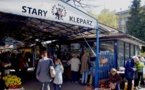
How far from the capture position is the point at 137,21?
38188 mm

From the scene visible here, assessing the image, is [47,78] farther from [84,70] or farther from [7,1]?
[84,70]

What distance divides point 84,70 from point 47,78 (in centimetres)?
409

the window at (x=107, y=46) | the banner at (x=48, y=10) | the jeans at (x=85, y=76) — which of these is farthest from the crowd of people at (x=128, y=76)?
the banner at (x=48, y=10)

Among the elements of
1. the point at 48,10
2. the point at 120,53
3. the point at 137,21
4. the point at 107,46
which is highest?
the point at 137,21

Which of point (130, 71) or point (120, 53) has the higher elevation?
point (120, 53)

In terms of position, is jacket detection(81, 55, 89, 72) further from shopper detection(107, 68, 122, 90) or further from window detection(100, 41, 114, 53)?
shopper detection(107, 68, 122, 90)

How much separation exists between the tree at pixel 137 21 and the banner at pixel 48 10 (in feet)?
100

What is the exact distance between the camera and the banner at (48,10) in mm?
5863

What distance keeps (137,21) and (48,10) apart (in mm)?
34548

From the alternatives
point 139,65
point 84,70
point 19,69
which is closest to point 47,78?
point 84,70

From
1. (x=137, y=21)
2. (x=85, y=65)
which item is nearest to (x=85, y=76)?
(x=85, y=65)

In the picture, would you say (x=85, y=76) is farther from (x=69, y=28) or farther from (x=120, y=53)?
(x=120, y=53)

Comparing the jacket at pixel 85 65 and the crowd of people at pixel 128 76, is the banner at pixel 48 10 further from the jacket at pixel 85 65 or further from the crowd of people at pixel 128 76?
the crowd of people at pixel 128 76

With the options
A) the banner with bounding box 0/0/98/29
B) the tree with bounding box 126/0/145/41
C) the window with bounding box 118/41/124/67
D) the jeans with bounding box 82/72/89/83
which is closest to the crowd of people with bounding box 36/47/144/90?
the jeans with bounding box 82/72/89/83
